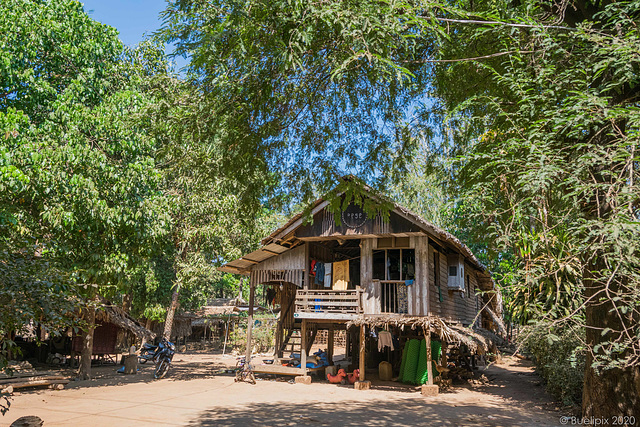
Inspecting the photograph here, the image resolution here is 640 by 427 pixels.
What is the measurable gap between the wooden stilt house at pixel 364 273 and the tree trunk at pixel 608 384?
783 centimetres

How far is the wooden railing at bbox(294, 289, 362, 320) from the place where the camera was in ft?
50.2

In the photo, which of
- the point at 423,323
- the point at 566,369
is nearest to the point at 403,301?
the point at 423,323

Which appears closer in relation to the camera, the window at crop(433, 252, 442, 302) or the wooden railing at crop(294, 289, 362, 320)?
the wooden railing at crop(294, 289, 362, 320)

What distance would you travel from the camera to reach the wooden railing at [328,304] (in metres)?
15.3

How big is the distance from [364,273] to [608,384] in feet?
32.7

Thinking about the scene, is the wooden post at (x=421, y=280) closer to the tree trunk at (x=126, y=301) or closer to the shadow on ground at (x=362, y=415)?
the shadow on ground at (x=362, y=415)

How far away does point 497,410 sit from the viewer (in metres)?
11.5

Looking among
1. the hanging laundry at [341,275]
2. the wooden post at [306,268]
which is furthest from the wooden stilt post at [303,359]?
the hanging laundry at [341,275]

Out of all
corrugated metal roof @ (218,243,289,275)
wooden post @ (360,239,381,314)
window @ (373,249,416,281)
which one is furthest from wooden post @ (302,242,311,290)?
window @ (373,249,416,281)

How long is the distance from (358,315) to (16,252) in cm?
1096

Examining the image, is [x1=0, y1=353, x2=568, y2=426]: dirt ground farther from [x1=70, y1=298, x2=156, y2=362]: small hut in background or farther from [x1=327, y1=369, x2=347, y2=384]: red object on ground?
[x1=70, y1=298, x2=156, y2=362]: small hut in background

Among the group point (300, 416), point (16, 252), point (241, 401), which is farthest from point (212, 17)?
point (241, 401)

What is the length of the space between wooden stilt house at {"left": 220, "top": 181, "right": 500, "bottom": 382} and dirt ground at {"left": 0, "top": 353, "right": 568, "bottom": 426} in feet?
5.69

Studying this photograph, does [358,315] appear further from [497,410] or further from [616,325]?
[616,325]
